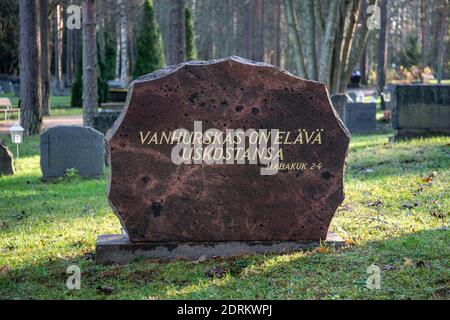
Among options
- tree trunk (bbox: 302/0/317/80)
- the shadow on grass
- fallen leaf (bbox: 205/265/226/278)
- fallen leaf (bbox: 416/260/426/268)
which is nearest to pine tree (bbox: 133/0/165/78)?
tree trunk (bbox: 302/0/317/80)

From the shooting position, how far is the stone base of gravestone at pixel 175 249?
723 centimetres

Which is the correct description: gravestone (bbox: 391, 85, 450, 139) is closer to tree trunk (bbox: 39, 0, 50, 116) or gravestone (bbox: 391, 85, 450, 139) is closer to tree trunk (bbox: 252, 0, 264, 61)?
tree trunk (bbox: 39, 0, 50, 116)

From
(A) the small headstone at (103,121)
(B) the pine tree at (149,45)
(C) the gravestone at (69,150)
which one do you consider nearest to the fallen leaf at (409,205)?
(C) the gravestone at (69,150)

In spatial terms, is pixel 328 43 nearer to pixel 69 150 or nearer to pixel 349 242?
pixel 69 150

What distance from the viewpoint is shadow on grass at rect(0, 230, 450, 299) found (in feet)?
19.9

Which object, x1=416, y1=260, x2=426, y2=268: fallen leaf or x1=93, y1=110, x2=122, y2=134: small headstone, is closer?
x1=416, y1=260, x2=426, y2=268: fallen leaf

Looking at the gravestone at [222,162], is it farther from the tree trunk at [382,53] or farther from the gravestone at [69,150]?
the tree trunk at [382,53]

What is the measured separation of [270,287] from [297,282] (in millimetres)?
262

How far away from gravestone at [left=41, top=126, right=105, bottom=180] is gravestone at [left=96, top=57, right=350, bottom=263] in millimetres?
6282

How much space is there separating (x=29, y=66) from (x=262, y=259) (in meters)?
16.1

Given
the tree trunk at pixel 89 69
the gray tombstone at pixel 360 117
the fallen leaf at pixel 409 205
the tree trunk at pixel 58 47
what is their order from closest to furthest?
the fallen leaf at pixel 409 205 < the tree trunk at pixel 89 69 < the gray tombstone at pixel 360 117 < the tree trunk at pixel 58 47

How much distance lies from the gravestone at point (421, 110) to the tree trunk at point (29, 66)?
1063 centimetres
